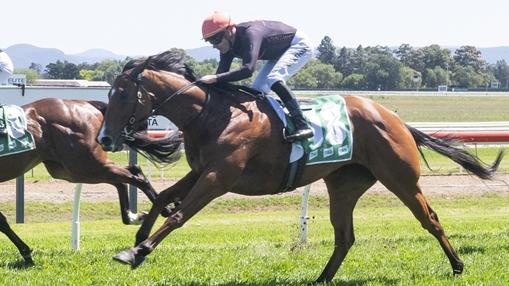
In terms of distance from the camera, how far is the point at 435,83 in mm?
105750

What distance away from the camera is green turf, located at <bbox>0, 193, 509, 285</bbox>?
648 cm

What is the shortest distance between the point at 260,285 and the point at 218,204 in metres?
6.74

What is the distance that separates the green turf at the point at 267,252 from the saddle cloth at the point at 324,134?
1003mm

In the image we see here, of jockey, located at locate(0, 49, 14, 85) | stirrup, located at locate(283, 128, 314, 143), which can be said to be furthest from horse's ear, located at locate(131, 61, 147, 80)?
jockey, located at locate(0, 49, 14, 85)

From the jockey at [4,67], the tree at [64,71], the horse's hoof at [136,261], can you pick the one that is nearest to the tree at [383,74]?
the tree at [64,71]

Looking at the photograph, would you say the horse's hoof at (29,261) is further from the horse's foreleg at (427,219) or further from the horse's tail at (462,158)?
the horse's tail at (462,158)

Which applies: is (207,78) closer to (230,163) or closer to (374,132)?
(230,163)

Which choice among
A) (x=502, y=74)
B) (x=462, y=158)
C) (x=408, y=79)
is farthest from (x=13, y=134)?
(x=502, y=74)

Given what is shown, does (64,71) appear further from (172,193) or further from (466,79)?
(172,193)

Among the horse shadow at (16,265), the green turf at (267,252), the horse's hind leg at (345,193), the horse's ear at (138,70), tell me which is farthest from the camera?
the horse shadow at (16,265)

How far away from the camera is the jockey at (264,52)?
6.01 m

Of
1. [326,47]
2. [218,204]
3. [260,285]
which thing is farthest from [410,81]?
[260,285]

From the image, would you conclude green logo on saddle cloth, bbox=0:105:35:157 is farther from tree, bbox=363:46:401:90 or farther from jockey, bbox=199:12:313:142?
tree, bbox=363:46:401:90

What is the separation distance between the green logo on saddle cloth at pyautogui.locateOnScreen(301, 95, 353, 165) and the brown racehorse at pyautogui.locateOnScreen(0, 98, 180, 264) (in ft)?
6.11
